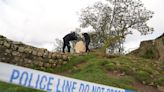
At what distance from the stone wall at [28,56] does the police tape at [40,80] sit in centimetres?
726

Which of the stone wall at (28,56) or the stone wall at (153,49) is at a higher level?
the stone wall at (153,49)

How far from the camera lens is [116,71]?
17.2m

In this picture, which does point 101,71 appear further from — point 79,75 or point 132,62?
point 132,62

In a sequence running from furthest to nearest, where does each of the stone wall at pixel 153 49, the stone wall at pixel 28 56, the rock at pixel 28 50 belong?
the stone wall at pixel 153 49 < the rock at pixel 28 50 < the stone wall at pixel 28 56

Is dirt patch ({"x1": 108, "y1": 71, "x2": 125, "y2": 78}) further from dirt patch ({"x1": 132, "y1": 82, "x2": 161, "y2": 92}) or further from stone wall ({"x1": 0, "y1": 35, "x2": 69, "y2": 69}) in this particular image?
stone wall ({"x1": 0, "y1": 35, "x2": 69, "y2": 69})

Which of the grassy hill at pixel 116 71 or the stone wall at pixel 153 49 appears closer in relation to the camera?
the grassy hill at pixel 116 71

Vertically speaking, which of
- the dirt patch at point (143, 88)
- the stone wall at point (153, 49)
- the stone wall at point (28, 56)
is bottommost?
the dirt patch at point (143, 88)

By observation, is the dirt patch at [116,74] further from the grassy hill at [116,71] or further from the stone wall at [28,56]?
the stone wall at [28,56]

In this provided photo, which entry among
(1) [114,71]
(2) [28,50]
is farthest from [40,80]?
(2) [28,50]

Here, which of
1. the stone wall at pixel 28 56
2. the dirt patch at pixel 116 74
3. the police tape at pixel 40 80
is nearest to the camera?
the police tape at pixel 40 80

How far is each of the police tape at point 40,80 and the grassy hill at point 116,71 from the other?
482 centimetres

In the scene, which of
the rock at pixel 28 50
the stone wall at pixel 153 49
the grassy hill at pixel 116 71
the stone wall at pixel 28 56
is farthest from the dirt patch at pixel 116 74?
the stone wall at pixel 153 49

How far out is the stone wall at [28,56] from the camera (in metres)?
17.3

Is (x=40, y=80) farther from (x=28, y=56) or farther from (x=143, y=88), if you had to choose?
(x=28, y=56)
